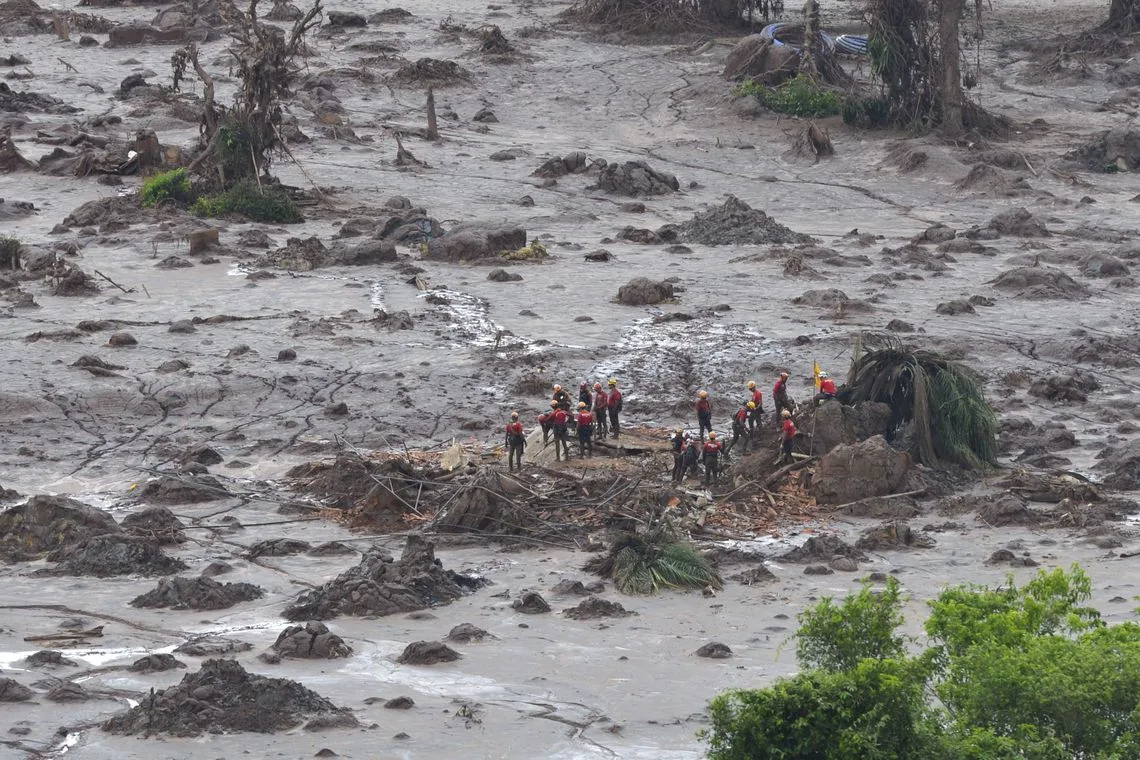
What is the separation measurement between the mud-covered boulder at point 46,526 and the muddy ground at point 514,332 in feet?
1.35

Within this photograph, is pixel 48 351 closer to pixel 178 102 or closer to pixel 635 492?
pixel 635 492

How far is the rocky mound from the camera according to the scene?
15195 mm

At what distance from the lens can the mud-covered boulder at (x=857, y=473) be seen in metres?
17.1

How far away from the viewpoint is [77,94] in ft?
127

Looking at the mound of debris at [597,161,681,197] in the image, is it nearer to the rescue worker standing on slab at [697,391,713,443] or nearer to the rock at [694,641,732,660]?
the rescue worker standing on slab at [697,391,713,443]

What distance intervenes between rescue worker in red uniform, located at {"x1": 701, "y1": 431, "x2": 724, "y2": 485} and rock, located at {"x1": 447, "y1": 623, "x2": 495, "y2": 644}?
4491mm

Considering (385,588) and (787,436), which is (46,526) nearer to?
(385,588)

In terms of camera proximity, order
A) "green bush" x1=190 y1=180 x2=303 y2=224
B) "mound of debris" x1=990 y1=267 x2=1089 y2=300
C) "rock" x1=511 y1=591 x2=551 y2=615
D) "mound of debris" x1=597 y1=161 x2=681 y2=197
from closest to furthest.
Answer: "rock" x1=511 y1=591 x2=551 y2=615 → "mound of debris" x1=990 y1=267 x2=1089 y2=300 → "green bush" x1=190 y1=180 x2=303 y2=224 → "mound of debris" x1=597 y1=161 x2=681 y2=197

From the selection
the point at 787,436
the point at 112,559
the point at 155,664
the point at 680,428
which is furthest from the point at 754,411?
the point at 155,664

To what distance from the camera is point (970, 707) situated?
892 cm

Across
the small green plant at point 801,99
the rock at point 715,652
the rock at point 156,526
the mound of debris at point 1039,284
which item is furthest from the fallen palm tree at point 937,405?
the small green plant at point 801,99

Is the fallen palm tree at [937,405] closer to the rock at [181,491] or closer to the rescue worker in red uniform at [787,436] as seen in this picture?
the rescue worker in red uniform at [787,436]

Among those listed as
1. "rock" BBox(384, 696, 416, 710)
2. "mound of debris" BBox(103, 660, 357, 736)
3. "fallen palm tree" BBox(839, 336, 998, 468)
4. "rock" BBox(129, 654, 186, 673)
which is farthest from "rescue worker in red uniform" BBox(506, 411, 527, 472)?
"mound of debris" BBox(103, 660, 357, 736)

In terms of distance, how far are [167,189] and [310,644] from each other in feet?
61.6
